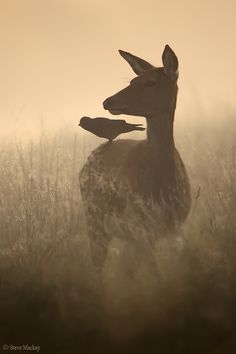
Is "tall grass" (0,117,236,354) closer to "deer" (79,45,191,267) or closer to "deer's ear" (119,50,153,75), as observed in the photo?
"deer" (79,45,191,267)

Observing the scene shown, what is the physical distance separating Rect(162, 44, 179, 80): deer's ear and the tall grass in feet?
3.84

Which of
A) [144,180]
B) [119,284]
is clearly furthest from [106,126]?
[119,284]

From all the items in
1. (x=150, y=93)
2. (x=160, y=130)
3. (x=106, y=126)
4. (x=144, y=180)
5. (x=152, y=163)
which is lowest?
(x=144, y=180)

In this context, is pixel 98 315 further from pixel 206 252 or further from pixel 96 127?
pixel 96 127

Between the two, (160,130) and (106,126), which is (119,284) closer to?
(160,130)

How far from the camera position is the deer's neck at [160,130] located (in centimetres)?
499

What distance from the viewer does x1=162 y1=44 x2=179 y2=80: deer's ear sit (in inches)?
190

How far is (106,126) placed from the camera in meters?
5.45

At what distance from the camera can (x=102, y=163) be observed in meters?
5.52

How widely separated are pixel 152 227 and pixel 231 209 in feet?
4.32

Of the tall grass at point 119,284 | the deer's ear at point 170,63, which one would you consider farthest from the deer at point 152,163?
the tall grass at point 119,284

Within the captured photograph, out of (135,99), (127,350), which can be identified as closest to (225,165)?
(135,99)

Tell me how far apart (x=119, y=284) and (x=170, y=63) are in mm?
2207

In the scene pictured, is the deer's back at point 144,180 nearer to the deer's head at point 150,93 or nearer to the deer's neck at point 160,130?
the deer's neck at point 160,130
